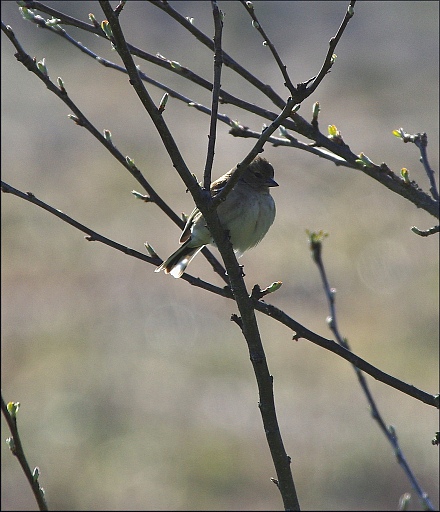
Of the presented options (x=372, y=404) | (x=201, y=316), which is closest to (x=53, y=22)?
(x=372, y=404)

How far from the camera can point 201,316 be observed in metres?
16.9

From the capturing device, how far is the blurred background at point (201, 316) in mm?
11000

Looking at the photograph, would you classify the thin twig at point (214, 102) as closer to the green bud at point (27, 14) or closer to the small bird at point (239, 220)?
the green bud at point (27, 14)

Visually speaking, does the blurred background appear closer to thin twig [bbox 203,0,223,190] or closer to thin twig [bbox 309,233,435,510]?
thin twig [bbox 309,233,435,510]

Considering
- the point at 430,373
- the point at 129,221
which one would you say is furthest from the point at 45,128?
the point at 430,373

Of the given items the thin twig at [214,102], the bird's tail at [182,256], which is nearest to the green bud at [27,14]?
the thin twig at [214,102]

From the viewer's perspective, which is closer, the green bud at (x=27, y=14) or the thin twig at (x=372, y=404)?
the green bud at (x=27, y=14)

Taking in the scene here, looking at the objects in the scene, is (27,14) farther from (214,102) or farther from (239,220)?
(239,220)

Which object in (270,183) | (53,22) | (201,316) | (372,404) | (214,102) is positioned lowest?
(372,404)

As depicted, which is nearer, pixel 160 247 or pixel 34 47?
pixel 160 247

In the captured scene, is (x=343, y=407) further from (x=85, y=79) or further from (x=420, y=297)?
(x=85, y=79)

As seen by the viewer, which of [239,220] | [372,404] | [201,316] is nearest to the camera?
[372,404]

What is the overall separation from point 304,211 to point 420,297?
536 cm

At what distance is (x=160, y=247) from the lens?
19.7 m
